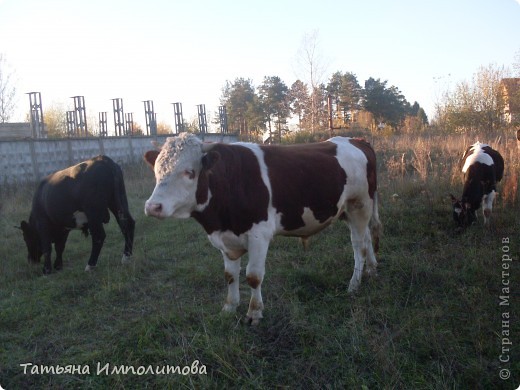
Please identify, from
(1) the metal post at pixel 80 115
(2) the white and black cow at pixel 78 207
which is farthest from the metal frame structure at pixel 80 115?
(2) the white and black cow at pixel 78 207

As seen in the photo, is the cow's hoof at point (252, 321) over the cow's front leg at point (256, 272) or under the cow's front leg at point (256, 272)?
under

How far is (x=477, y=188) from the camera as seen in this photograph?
7.44m

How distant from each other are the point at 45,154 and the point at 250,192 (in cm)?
1582

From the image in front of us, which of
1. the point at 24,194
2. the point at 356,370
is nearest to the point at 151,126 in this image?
the point at 24,194

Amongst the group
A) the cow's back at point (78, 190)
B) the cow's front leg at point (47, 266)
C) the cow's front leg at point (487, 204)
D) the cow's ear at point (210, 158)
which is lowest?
the cow's front leg at point (47, 266)

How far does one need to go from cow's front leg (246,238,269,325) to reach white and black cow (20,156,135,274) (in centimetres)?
342

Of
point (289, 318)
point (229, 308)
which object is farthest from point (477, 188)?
point (229, 308)

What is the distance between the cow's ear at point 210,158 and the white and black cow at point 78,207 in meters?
3.75

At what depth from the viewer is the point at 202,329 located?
12.8ft

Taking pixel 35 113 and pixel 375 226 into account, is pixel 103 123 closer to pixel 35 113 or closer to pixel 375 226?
pixel 35 113

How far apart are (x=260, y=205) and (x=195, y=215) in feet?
1.98

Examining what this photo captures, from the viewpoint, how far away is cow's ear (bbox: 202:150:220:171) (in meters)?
3.70

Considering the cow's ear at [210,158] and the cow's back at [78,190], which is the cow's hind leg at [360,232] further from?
the cow's back at [78,190]

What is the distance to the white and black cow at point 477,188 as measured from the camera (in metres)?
7.03
